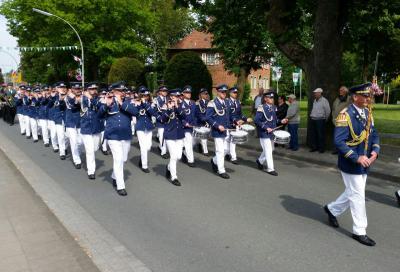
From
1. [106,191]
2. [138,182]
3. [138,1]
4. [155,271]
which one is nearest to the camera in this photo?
[155,271]

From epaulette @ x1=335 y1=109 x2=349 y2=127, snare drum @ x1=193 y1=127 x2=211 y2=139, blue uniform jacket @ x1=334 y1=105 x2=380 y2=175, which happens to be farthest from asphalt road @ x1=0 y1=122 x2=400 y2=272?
epaulette @ x1=335 y1=109 x2=349 y2=127

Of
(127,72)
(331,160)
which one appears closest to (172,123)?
(331,160)

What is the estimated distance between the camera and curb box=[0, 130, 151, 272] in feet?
16.8

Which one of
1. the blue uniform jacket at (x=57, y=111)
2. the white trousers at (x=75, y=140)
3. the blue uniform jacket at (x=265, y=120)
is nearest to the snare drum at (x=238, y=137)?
the blue uniform jacket at (x=265, y=120)

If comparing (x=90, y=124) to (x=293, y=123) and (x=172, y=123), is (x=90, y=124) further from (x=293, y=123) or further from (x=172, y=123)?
(x=293, y=123)

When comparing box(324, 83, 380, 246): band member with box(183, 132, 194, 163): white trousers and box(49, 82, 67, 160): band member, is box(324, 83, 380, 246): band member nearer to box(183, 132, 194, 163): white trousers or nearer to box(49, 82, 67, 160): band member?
box(183, 132, 194, 163): white trousers

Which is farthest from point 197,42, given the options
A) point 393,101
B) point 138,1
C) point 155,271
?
point 155,271

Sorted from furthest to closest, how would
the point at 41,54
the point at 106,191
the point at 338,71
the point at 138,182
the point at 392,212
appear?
the point at 41,54 → the point at 338,71 → the point at 138,182 → the point at 106,191 → the point at 392,212

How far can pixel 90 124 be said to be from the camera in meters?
10.3

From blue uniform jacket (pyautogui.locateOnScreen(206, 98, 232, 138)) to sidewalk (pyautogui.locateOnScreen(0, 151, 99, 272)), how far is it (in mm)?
3998

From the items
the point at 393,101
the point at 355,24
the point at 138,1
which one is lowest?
the point at 393,101

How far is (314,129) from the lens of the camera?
13711 mm

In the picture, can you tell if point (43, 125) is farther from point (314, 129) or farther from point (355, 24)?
point (355, 24)

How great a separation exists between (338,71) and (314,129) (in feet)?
6.18
